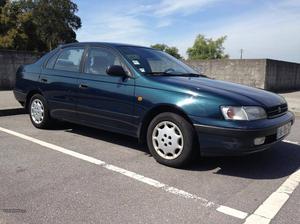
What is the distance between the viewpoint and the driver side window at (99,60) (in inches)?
208

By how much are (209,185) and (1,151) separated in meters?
2.97

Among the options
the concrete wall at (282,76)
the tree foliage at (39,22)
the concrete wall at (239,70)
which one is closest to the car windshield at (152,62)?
the concrete wall at (239,70)

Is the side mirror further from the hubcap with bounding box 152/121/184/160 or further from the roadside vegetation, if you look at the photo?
the roadside vegetation

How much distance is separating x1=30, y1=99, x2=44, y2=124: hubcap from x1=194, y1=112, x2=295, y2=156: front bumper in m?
3.29

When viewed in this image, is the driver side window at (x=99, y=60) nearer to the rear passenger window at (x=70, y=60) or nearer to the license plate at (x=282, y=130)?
the rear passenger window at (x=70, y=60)

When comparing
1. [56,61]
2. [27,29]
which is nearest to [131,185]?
[56,61]

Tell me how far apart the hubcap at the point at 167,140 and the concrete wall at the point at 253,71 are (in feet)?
42.0

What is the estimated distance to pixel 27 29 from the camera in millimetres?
47156

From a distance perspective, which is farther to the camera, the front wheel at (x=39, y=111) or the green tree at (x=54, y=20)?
the green tree at (x=54, y=20)

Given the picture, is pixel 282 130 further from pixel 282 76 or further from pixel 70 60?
pixel 282 76

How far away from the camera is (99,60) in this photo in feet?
18.0

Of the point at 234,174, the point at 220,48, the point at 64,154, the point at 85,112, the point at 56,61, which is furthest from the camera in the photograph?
the point at 220,48

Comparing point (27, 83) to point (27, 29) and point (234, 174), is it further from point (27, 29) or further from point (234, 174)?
point (27, 29)

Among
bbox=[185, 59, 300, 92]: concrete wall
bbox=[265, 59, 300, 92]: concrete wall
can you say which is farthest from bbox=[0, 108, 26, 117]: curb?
bbox=[265, 59, 300, 92]: concrete wall
